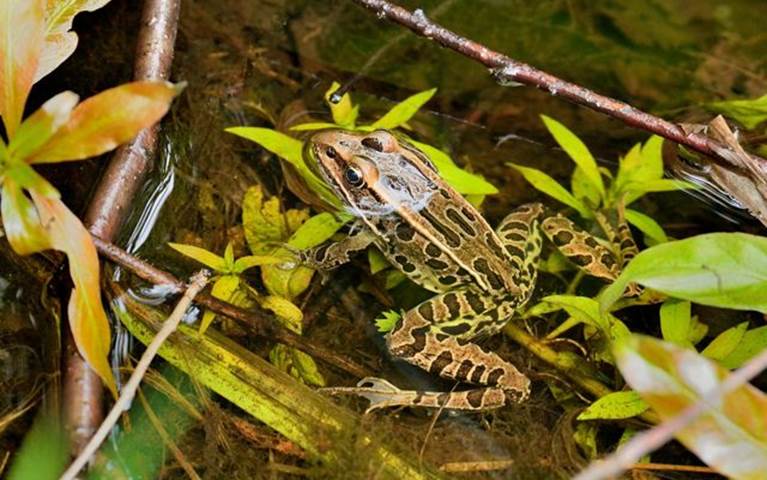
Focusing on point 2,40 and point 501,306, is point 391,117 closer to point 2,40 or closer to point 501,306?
point 501,306

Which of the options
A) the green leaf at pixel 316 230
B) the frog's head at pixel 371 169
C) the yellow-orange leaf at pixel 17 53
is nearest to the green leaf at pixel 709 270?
the frog's head at pixel 371 169

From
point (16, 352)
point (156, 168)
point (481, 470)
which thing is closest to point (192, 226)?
point (156, 168)

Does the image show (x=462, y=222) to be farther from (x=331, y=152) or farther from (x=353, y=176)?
(x=331, y=152)

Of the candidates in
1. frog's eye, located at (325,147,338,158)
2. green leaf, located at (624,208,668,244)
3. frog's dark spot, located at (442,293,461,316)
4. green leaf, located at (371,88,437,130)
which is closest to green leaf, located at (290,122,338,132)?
frog's eye, located at (325,147,338,158)

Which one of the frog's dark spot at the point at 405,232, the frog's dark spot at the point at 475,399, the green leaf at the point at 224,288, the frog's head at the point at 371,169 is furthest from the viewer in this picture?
the frog's dark spot at the point at 405,232

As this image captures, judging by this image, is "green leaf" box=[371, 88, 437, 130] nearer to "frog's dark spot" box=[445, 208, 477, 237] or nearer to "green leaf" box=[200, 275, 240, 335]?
"frog's dark spot" box=[445, 208, 477, 237]

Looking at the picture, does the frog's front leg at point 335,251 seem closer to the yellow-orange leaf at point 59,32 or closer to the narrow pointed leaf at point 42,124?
the yellow-orange leaf at point 59,32
